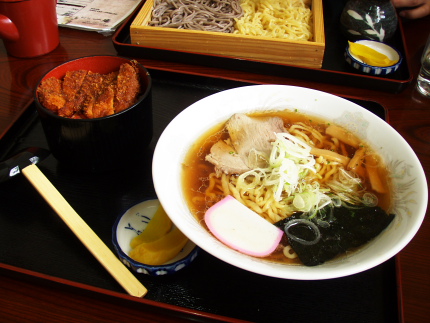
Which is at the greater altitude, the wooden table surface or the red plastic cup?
the red plastic cup

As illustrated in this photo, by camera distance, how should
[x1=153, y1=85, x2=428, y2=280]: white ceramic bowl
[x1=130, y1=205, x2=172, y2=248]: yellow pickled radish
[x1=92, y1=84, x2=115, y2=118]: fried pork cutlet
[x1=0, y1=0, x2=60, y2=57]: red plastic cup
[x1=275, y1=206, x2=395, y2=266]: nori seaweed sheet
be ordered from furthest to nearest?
[x1=0, y1=0, x2=60, y2=57]: red plastic cup → [x1=92, y1=84, x2=115, y2=118]: fried pork cutlet → [x1=130, y1=205, x2=172, y2=248]: yellow pickled radish → [x1=275, y1=206, x2=395, y2=266]: nori seaweed sheet → [x1=153, y1=85, x2=428, y2=280]: white ceramic bowl

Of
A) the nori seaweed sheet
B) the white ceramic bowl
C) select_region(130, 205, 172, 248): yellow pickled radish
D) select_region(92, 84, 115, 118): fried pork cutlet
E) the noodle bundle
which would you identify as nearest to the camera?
the white ceramic bowl

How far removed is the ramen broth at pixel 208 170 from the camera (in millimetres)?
1187

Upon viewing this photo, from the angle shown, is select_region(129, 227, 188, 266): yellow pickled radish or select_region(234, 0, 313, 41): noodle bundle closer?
select_region(129, 227, 188, 266): yellow pickled radish

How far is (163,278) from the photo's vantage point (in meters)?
1.08

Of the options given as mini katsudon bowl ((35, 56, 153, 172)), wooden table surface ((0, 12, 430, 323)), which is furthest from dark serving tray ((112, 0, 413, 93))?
mini katsudon bowl ((35, 56, 153, 172))

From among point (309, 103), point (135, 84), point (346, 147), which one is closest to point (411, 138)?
point (346, 147)

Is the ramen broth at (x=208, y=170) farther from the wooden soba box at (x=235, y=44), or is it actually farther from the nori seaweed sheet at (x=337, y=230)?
the wooden soba box at (x=235, y=44)

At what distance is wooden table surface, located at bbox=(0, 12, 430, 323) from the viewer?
40.3 inches

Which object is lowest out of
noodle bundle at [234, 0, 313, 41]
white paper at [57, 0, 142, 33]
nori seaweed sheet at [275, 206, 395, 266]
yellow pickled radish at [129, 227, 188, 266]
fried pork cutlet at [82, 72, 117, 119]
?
yellow pickled radish at [129, 227, 188, 266]

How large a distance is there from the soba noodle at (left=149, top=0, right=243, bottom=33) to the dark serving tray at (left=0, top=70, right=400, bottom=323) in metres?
1.19

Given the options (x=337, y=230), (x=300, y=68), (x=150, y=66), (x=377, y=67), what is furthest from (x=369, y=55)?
(x=337, y=230)

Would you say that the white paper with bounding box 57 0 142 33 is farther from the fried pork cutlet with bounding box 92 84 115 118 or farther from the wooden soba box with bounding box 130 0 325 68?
the fried pork cutlet with bounding box 92 84 115 118

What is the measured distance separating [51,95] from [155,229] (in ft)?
1.90
